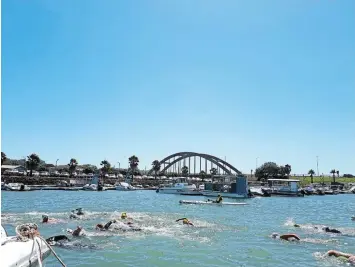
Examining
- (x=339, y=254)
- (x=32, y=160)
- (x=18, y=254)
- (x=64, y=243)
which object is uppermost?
(x=32, y=160)

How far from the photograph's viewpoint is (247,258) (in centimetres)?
2244

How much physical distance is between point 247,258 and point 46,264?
11456mm

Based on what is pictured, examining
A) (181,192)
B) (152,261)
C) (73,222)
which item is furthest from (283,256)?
(181,192)

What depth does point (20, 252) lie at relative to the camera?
368 inches

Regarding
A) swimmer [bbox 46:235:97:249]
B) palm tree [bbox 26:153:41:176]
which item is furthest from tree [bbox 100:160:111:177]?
swimmer [bbox 46:235:97:249]

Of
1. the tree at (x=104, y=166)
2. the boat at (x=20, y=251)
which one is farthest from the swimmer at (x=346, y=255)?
the tree at (x=104, y=166)

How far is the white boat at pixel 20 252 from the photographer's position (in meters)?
8.87

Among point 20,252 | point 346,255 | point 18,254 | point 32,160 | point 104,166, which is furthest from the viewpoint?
point 104,166

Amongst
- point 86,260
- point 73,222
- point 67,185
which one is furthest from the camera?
point 67,185

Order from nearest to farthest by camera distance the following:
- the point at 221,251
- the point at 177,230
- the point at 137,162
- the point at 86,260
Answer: the point at 86,260 < the point at 221,251 < the point at 177,230 < the point at 137,162

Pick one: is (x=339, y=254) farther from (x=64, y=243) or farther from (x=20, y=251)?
(x=20, y=251)

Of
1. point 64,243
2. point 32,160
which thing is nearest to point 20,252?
point 64,243

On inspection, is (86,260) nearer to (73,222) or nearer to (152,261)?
(152,261)

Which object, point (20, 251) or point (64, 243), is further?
point (64, 243)
